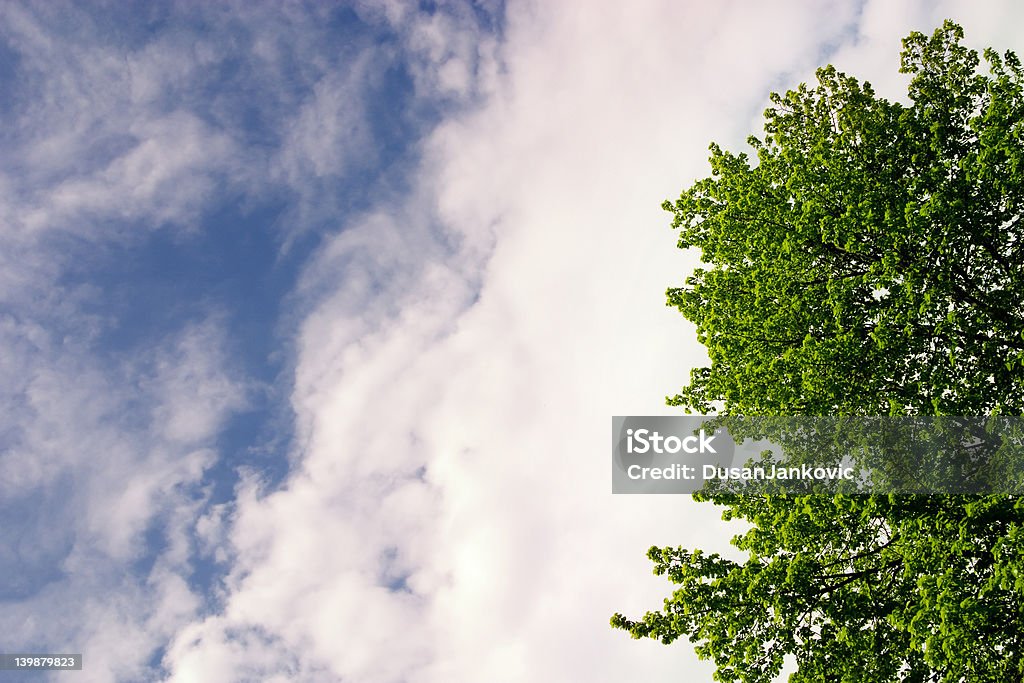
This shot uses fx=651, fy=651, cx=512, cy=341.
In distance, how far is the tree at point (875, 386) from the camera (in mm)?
14742

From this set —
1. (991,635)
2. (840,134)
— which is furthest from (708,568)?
(840,134)

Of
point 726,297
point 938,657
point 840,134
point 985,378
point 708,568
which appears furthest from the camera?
point 840,134

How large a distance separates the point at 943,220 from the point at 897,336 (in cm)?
312

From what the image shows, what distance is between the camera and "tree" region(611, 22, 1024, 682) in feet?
48.4

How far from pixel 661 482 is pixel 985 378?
848cm

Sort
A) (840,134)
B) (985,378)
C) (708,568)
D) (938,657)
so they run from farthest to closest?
(840,134)
(708,568)
(985,378)
(938,657)

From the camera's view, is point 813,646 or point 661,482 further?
point 661,482

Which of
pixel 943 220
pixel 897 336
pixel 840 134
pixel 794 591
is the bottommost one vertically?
pixel 794 591

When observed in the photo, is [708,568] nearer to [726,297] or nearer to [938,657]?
[938,657]

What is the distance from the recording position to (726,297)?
18.5m

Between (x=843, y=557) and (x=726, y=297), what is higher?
(x=726, y=297)

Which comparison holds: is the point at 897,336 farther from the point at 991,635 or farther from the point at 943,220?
the point at 991,635

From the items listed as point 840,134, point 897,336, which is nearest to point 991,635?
point 897,336

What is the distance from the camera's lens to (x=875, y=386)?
15.5 meters
